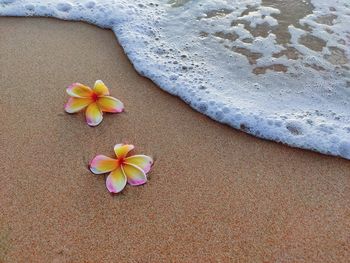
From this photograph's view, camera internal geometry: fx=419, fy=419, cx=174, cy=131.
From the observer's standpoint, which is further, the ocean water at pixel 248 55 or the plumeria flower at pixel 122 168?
the ocean water at pixel 248 55

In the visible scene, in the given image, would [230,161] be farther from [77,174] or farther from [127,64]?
[127,64]

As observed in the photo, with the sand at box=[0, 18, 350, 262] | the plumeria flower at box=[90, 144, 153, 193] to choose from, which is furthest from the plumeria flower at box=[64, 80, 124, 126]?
the plumeria flower at box=[90, 144, 153, 193]

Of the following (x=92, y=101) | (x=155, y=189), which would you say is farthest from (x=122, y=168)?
(x=92, y=101)

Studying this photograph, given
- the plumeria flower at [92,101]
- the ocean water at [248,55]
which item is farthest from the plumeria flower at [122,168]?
the ocean water at [248,55]

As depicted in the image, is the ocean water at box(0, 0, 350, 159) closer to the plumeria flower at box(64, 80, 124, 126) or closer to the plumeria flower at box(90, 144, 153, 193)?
the plumeria flower at box(64, 80, 124, 126)

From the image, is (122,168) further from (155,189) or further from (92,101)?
(92,101)

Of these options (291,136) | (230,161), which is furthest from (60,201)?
(291,136)

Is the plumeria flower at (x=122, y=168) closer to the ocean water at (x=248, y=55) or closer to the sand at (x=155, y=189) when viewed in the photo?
the sand at (x=155, y=189)
